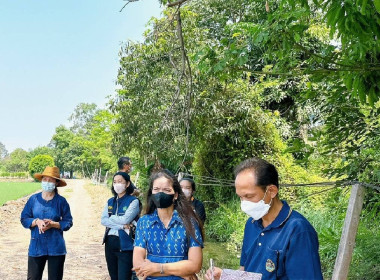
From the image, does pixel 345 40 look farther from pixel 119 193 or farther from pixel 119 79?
pixel 119 79

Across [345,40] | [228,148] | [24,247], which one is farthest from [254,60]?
[345,40]

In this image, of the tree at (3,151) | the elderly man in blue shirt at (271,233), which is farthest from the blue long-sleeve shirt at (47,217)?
the tree at (3,151)

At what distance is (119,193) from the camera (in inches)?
204

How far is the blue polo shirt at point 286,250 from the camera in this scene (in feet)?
6.31

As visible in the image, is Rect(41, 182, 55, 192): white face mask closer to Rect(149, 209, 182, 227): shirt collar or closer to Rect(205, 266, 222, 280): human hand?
Rect(149, 209, 182, 227): shirt collar

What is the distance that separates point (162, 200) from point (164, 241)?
1.08 feet

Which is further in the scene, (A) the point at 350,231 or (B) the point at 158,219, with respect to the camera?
(A) the point at 350,231

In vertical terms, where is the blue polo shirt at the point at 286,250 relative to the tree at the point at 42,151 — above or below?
below

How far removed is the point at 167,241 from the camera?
317 centimetres

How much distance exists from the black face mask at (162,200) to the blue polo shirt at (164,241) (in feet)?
0.42

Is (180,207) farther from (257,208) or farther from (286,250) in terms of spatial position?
(286,250)

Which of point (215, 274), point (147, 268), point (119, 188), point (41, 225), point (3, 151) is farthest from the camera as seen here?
point (3, 151)

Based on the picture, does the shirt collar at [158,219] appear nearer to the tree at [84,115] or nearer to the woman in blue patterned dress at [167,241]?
the woman in blue patterned dress at [167,241]

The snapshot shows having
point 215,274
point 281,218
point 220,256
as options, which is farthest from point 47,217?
point 220,256
